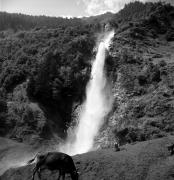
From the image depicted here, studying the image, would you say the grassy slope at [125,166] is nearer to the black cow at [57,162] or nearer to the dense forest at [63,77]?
the black cow at [57,162]

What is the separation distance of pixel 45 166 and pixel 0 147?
1980 centimetres

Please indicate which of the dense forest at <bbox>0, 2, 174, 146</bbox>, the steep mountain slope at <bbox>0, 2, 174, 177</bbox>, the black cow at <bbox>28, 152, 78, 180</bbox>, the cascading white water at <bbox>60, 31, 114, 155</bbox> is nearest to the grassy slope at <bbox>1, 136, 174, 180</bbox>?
the steep mountain slope at <bbox>0, 2, 174, 177</bbox>

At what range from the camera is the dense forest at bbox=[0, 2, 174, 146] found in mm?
46656

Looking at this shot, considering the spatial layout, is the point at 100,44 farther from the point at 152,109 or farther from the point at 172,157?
the point at 172,157

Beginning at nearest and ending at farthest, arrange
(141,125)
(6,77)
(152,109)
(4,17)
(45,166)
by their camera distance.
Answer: (45,166) → (141,125) → (152,109) → (6,77) → (4,17)

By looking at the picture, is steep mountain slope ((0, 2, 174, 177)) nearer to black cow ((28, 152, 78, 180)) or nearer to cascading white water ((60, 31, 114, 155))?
cascading white water ((60, 31, 114, 155))

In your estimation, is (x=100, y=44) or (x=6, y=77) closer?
(x=6, y=77)

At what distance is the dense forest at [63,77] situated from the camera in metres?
46.7

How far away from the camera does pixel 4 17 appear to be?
16075 centimetres

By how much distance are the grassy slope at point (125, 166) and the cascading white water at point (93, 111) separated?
19.1m

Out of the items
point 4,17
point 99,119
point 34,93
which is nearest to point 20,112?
point 34,93

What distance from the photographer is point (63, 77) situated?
190ft

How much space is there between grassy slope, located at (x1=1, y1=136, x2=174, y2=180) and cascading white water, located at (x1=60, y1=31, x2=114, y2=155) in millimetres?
19147

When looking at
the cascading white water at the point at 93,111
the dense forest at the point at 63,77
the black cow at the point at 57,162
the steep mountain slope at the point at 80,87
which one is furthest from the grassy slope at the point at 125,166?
the cascading white water at the point at 93,111
